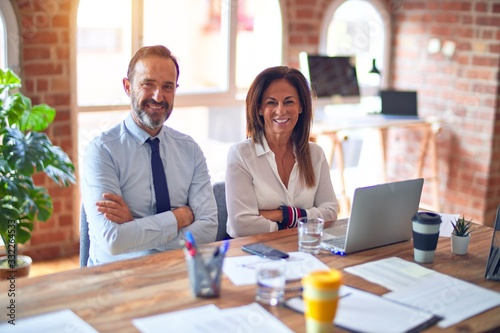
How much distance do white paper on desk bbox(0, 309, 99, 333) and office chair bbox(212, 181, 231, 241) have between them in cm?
110

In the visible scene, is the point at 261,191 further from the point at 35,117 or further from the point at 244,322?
the point at 35,117

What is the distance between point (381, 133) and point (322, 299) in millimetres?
3341

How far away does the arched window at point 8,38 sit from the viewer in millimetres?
3521

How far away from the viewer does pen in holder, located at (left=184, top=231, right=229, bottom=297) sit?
→ 1.65 meters

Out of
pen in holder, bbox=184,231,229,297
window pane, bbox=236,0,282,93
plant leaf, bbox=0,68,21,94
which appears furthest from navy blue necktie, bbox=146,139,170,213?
window pane, bbox=236,0,282,93

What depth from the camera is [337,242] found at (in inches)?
84.1

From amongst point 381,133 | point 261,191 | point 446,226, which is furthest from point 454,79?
point 261,191

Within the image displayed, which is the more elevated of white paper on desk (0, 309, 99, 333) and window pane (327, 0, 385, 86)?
window pane (327, 0, 385, 86)

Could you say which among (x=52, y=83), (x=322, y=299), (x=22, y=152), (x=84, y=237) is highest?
(x=52, y=83)

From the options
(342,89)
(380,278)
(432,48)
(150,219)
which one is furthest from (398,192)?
(432,48)

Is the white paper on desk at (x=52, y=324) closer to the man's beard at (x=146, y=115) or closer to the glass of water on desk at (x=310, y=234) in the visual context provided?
the glass of water on desk at (x=310, y=234)

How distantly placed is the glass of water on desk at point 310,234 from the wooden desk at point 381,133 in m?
2.16

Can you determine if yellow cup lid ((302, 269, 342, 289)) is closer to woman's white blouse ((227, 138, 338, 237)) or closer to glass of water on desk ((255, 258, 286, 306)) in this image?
glass of water on desk ((255, 258, 286, 306))

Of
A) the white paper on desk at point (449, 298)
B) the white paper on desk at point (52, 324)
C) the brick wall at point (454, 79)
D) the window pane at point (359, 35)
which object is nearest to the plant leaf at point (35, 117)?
the white paper on desk at point (52, 324)
